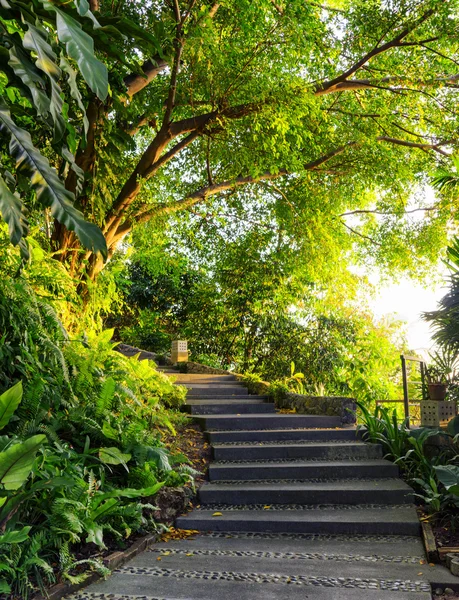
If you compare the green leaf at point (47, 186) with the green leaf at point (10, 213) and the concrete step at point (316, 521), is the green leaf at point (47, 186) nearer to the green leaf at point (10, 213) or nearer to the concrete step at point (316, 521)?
the green leaf at point (10, 213)

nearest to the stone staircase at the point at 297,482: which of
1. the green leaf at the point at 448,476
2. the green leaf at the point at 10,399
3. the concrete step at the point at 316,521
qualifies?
the concrete step at the point at 316,521

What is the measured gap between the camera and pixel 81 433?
176 inches

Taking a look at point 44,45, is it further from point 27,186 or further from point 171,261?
point 171,261

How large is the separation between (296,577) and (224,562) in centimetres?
54

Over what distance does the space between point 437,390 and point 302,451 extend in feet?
4.84

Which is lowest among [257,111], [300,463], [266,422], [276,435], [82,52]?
[300,463]

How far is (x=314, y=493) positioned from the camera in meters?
5.06

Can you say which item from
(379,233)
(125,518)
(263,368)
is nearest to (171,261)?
(263,368)

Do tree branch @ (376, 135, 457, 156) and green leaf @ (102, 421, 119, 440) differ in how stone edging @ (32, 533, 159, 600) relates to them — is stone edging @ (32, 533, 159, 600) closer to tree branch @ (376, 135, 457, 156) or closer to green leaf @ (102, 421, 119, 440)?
green leaf @ (102, 421, 119, 440)

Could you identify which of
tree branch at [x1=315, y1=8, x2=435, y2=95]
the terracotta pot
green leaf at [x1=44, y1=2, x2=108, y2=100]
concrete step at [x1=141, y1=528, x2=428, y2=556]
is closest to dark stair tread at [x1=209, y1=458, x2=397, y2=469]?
the terracotta pot

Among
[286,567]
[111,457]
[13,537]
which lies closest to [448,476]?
[286,567]

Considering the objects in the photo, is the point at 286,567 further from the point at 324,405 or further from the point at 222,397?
the point at 222,397

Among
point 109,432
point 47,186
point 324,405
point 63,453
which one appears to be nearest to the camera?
point 47,186

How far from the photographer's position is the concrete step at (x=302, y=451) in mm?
5973
